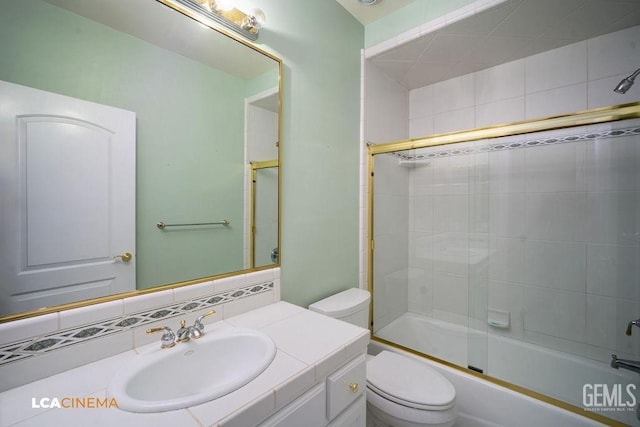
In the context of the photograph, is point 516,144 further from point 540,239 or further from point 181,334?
point 181,334

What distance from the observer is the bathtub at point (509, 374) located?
1.28 meters

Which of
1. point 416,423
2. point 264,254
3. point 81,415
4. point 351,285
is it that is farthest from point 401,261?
point 81,415

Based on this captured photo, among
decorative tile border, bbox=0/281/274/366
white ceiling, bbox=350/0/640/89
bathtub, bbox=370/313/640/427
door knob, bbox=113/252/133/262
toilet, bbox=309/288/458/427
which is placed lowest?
bathtub, bbox=370/313/640/427

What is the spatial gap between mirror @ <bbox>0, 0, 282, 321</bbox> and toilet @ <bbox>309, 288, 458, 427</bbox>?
0.61 metres

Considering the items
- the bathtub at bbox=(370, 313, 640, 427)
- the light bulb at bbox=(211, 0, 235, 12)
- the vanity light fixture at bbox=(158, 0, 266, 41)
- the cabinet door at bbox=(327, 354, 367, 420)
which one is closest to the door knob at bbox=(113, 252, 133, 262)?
the cabinet door at bbox=(327, 354, 367, 420)

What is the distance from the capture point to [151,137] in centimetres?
92

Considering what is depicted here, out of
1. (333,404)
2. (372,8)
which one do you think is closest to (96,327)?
(333,404)

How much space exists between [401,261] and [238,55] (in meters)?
1.81

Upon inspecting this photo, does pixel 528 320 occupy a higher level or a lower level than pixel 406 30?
lower

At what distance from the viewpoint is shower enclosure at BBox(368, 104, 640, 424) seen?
1.45m

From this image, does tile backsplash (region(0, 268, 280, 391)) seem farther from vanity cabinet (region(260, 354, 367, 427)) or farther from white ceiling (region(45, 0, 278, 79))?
white ceiling (region(45, 0, 278, 79))

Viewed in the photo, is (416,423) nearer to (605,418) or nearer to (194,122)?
(605,418)

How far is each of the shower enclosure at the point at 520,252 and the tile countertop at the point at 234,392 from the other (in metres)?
1.11

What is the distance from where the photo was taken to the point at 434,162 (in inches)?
79.7
